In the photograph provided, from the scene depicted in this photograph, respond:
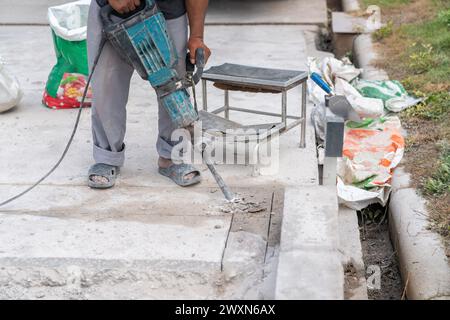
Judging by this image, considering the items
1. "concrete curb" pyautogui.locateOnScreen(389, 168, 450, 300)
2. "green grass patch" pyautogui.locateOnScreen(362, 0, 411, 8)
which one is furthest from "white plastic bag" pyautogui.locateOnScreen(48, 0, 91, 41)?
"green grass patch" pyautogui.locateOnScreen(362, 0, 411, 8)

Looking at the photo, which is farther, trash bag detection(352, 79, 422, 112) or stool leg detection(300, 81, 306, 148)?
trash bag detection(352, 79, 422, 112)

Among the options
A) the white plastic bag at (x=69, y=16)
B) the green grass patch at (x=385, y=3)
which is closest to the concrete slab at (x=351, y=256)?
the white plastic bag at (x=69, y=16)

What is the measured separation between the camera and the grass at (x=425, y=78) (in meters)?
4.60

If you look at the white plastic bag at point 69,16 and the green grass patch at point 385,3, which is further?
the green grass patch at point 385,3

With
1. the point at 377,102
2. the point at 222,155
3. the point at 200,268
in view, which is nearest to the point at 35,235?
the point at 200,268

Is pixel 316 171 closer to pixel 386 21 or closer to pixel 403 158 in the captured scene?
pixel 403 158

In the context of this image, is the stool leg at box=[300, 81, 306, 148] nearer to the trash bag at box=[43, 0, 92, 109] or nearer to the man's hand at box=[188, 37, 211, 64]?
the man's hand at box=[188, 37, 211, 64]

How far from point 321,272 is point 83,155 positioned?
228cm

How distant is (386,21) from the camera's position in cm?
→ 841

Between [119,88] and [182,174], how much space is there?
0.61m

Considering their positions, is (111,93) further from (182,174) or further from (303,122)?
(303,122)

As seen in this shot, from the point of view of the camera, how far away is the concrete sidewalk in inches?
137

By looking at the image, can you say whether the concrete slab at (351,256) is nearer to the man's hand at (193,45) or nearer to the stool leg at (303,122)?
the stool leg at (303,122)

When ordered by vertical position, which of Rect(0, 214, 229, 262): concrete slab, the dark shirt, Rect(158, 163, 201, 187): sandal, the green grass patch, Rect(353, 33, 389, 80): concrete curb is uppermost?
the dark shirt
